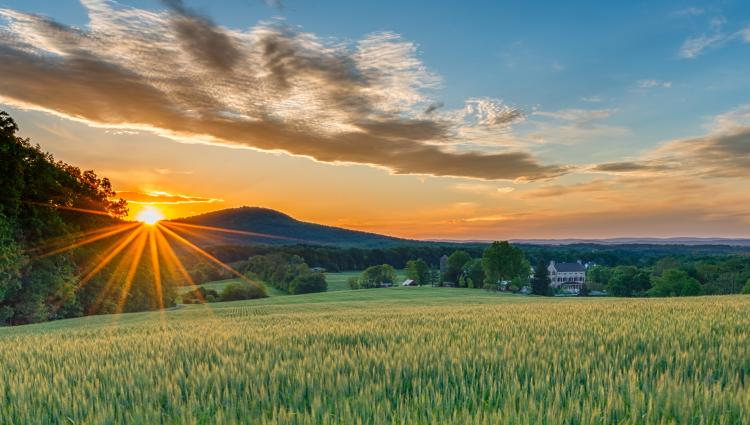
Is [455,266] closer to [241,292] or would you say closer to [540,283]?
[540,283]

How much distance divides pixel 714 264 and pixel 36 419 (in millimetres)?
137225

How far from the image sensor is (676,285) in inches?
3875

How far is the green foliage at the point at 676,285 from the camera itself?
314 ft

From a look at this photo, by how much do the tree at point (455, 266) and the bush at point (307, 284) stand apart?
36591 mm

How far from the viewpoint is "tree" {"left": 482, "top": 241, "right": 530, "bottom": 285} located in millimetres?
92312

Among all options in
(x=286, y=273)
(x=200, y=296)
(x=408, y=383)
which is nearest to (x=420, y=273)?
(x=286, y=273)

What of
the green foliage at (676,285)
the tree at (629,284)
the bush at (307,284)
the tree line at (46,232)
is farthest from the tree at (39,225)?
the tree at (629,284)

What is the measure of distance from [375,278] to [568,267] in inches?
3770

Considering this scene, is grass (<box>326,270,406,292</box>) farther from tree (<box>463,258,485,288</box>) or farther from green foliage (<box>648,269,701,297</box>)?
green foliage (<box>648,269,701,297</box>)

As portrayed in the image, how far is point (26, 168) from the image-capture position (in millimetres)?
35344

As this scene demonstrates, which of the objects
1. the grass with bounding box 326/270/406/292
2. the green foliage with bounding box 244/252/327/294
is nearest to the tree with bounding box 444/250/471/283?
the grass with bounding box 326/270/406/292

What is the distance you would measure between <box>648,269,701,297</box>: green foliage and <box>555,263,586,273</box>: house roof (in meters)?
74.1

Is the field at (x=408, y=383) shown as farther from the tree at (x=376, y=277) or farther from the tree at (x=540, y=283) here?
the tree at (x=540, y=283)

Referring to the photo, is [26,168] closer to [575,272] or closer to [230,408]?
[230,408]
